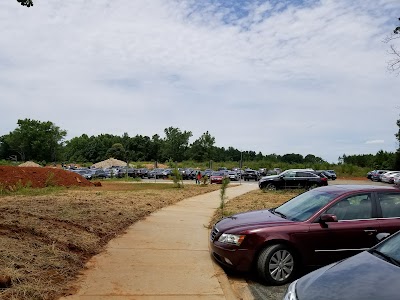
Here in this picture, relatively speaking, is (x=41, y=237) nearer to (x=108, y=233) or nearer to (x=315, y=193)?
(x=108, y=233)

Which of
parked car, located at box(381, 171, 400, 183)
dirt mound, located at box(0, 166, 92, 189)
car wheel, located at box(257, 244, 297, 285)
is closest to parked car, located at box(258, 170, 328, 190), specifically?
dirt mound, located at box(0, 166, 92, 189)

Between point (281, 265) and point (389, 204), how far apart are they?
212 centimetres

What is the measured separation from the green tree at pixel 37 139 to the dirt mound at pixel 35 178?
86.3 metres

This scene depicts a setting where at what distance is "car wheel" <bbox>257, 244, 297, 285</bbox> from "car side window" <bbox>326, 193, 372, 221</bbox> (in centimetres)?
98

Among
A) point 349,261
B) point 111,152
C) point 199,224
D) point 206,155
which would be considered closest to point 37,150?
point 111,152

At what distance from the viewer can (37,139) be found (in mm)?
110812

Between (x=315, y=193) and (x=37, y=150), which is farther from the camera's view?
(x=37, y=150)

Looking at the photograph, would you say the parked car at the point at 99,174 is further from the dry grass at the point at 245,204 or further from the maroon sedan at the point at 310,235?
the maroon sedan at the point at 310,235

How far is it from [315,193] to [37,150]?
11527 centimetres

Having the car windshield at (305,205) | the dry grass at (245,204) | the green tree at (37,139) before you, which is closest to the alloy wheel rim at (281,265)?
the car windshield at (305,205)

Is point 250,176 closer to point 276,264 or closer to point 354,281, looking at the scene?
point 276,264

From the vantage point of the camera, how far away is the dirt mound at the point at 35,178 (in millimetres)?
24634

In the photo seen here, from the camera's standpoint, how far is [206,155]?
357 feet

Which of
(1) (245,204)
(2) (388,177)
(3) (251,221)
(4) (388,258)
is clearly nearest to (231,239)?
(3) (251,221)
